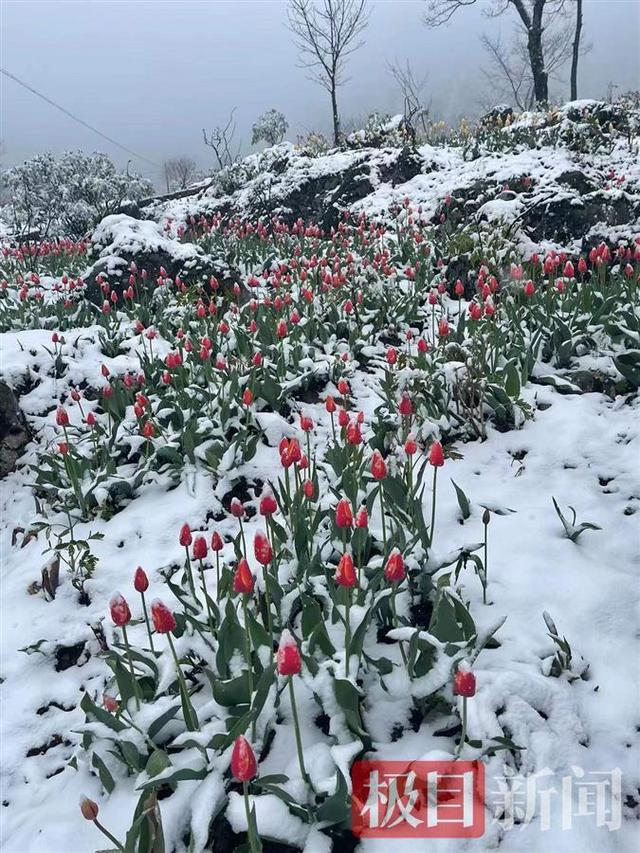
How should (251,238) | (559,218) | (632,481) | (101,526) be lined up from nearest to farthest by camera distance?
(632,481), (101,526), (559,218), (251,238)

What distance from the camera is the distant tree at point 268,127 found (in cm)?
2731

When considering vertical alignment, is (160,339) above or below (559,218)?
below

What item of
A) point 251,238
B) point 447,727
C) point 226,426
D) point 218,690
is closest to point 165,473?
point 226,426

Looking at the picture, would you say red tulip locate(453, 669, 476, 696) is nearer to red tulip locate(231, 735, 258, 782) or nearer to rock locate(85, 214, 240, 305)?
red tulip locate(231, 735, 258, 782)

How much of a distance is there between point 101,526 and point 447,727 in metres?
2.62

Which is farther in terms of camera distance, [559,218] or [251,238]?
[251,238]

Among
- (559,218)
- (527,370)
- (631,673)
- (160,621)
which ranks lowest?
(631,673)

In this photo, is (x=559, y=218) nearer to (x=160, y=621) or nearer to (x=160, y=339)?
(x=160, y=339)

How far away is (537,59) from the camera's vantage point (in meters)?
20.2

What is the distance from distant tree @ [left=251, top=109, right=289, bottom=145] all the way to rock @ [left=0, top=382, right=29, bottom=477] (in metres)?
26.6

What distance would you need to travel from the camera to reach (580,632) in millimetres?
2225

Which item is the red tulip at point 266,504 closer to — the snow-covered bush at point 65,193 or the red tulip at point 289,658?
the red tulip at point 289,658

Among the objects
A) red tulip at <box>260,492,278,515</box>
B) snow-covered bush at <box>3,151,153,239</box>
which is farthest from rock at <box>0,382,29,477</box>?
snow-covered bush at <box>3,151,153,239</box>

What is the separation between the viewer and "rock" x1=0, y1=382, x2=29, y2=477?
4.41 metres
